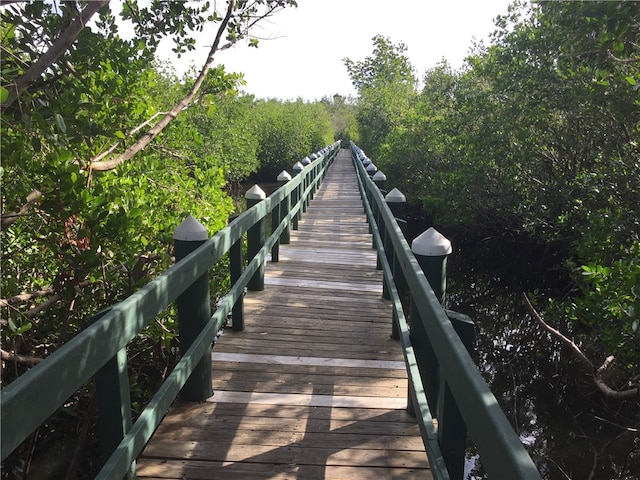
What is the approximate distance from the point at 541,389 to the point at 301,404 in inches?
236

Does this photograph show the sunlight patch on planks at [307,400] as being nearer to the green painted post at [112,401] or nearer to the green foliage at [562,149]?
the green painted post at [112,401]

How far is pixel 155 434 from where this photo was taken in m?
2.76

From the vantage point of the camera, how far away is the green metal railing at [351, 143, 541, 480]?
3.80ft

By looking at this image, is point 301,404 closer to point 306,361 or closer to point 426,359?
point 306,361

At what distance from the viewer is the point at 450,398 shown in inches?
75.3

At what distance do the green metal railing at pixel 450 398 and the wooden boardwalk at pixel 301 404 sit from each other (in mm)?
342

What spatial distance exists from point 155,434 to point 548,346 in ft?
25.8

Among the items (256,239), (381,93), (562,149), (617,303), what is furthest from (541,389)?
(381,93)

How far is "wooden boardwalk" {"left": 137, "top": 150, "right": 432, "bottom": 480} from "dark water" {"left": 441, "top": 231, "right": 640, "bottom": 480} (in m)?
3.22

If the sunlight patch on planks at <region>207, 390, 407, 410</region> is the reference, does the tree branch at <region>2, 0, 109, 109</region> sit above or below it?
above

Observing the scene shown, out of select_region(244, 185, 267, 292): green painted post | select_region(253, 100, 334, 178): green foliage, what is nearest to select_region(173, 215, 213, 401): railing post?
select_region(244, 185, 267, 292): green painted post

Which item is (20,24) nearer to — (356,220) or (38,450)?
(38,450)

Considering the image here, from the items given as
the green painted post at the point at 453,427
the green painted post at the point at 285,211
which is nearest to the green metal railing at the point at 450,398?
the green painted post at the point at 453,427

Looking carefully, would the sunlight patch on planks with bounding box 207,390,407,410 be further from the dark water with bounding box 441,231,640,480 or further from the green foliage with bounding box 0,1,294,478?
the dark water with bounding box 441,231,640,480
